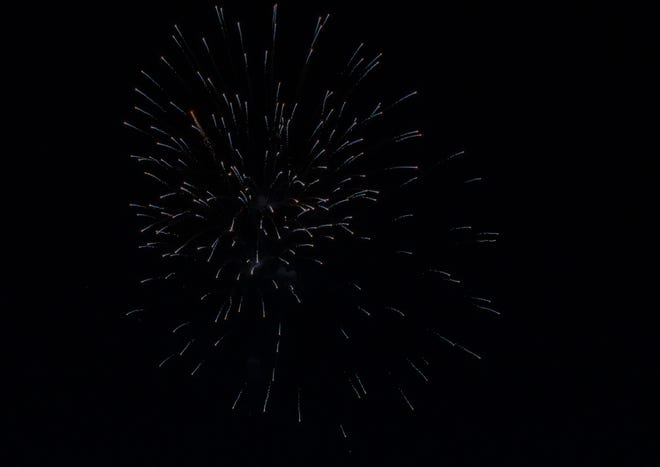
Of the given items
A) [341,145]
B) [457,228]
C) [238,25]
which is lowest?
[457,228]

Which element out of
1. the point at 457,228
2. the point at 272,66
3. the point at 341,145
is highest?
the point at 272,66

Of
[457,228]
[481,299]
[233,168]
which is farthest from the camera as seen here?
[481,299]

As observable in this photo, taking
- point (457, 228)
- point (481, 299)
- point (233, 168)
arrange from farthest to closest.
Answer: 1. point (481, 299)
2. point (457, 228)
3. point (233, 168)

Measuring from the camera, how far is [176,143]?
941cm

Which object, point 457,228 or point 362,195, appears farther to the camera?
point 457,228

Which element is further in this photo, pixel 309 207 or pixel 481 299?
pixel 481 299

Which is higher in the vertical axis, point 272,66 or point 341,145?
point 272,66

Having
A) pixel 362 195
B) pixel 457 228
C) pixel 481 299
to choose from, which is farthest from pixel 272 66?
pixel 481 299

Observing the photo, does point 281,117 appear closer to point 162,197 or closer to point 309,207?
point 309,207

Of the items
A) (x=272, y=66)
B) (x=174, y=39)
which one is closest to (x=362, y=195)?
(x=272, y=66)

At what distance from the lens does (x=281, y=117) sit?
9.35 metres

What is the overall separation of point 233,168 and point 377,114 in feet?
7.46

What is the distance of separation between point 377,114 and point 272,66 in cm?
168

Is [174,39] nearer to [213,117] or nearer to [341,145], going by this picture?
[213,117]
